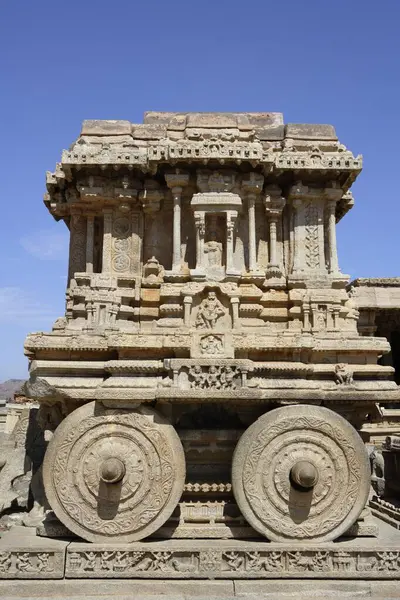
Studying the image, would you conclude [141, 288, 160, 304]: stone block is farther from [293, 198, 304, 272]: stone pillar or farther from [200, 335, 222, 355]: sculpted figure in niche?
[293, 198, 304, 272]: stone pillar

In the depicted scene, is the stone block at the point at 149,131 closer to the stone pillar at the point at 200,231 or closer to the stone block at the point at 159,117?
the stone block at the point at 159,117

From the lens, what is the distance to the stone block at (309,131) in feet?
39.1

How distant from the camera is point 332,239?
444 inches

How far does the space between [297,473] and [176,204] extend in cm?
595

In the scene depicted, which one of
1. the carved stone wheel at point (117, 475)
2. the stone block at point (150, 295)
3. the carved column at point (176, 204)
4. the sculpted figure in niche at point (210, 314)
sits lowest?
the carved stone wheel at point (117, 475)

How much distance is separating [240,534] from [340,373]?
2790 mm

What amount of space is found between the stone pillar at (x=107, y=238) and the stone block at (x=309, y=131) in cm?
446

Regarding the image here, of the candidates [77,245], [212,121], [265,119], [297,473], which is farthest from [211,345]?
Result: [265,119]

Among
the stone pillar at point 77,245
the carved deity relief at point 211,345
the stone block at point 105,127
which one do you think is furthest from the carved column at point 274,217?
the stone pillar at point 77,245

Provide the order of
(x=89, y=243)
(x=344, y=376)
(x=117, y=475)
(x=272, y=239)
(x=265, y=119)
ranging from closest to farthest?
(x=117, y=475) → (x=344, y=376) → (x=272, y=239) → (x=89, y=243) → (x=265, y=119)

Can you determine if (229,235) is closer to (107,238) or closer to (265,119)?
(107,238)

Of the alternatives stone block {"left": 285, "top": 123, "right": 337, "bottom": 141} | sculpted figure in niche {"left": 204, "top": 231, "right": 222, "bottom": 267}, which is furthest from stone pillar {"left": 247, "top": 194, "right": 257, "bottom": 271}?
stone block {"left": 285, "top": 123, "right": 337, "bottom": 141}

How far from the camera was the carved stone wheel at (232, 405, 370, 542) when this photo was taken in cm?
725

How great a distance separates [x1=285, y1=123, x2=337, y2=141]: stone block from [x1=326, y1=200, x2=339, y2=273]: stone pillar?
5.49 feet
